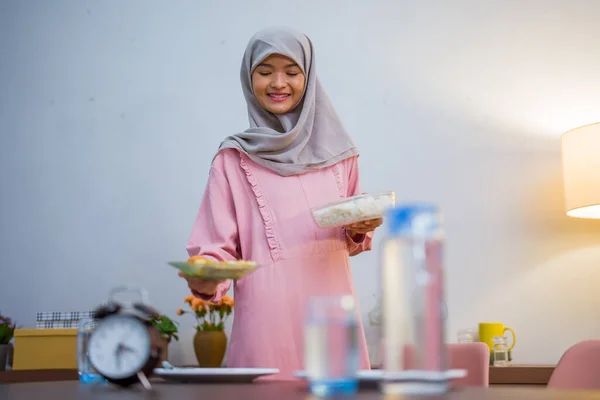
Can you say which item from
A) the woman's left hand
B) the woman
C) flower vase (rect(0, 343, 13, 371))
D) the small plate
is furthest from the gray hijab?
flower vase (rect(0, 343, 13, 371))

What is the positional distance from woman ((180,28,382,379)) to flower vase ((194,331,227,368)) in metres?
0.72

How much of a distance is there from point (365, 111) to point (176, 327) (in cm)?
112

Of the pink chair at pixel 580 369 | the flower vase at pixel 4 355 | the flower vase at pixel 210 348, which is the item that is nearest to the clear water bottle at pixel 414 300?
the pink chair at pixel 580 369

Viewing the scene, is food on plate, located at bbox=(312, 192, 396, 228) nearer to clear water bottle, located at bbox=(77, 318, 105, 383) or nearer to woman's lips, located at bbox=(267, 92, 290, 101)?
woman's lips, located at bbox=(267, 92, 290, 101)

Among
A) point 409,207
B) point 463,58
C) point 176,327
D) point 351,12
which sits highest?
point 351,12

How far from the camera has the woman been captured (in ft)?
5.44

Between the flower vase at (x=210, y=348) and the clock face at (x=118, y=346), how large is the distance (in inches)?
56.9

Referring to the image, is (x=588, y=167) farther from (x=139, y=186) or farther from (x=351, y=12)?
(x=139, y=186)

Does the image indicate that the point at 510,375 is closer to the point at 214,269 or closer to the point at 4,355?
the point at 214,269

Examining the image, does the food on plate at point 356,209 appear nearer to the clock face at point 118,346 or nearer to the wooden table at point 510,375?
the clock face at point 118,346

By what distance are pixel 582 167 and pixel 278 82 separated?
4.00ft

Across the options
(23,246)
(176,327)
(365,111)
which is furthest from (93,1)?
(176,327)

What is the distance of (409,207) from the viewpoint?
0.79 meters

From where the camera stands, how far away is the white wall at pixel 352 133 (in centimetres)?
274
